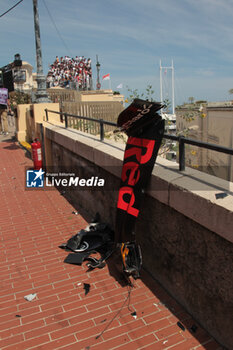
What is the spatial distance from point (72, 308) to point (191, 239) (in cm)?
162

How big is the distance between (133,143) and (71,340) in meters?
2.28

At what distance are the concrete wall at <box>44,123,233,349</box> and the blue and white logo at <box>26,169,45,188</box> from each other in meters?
4.50

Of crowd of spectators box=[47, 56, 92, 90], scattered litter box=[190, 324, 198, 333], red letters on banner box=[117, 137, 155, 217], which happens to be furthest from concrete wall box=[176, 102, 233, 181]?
crowd of spectators box=[47, 56, 92, 90]

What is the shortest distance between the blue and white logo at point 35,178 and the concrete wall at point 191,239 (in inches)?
177

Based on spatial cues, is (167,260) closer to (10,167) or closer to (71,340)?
(71,340)

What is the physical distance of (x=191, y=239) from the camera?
310cm

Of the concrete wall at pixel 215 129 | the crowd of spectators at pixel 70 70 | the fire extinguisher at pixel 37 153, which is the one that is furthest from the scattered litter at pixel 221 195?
the crowd of spectators at pixel 70 70

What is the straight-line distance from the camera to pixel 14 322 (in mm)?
3273

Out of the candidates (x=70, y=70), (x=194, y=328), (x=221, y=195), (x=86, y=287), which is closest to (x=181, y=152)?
(x=221, y=195)

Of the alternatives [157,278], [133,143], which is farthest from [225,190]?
[157,278]

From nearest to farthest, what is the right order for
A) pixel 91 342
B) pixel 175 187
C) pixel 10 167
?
pixel 91 342
pixel 175 187
pixel 10 167

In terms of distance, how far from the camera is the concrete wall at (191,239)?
8.82ft

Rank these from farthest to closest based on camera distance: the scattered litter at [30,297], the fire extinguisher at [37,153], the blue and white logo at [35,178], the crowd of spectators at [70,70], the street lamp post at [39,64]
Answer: the crowd of spectators at [70,70]
the street lamp post at [39,64]
the fire extinguisher at [37,153]
the blue and white logo at [35,178]
the scattered litter at [30,297]

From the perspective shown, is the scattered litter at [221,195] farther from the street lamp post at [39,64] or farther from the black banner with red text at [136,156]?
the street lamp post at [39,64]
